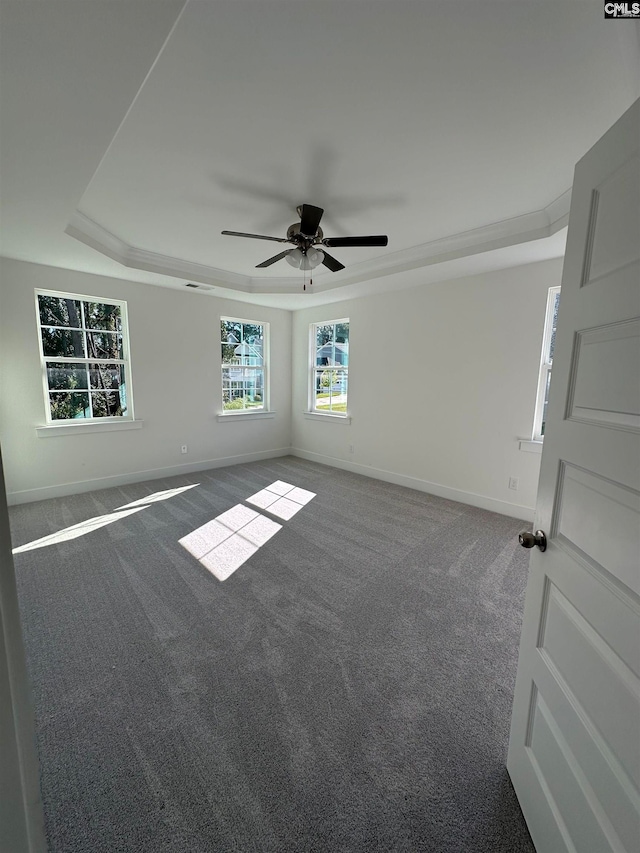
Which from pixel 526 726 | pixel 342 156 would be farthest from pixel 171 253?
pixel 526 726

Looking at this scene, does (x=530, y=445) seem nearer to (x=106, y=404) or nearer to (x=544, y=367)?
(x=544, y=367)

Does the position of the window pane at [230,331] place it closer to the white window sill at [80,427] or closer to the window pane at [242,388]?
the window pane at [242,388]

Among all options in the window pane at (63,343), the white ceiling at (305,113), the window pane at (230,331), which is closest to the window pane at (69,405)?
the window pane at (63,343)

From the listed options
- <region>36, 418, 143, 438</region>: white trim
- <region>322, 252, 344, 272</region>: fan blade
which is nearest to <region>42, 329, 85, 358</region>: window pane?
Result: <region>36, 418, 143, 438</region>: white trim

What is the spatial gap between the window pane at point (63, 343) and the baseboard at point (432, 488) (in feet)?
11.4

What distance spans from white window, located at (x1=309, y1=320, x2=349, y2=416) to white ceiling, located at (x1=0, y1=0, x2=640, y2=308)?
2163 millimetres

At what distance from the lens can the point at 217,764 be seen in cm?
128

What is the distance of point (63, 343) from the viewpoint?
150 inches

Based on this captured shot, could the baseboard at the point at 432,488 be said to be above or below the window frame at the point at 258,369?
below

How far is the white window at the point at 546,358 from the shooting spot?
3240 mm

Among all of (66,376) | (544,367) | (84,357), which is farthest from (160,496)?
(544,367)

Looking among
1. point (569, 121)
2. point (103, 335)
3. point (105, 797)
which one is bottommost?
point (105, 797)

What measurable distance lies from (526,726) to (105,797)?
57.3 inches

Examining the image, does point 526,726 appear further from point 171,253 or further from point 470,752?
point 171,253
